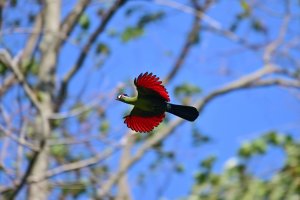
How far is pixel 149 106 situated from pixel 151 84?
47mm

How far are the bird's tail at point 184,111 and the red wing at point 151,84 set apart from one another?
0.10 ft

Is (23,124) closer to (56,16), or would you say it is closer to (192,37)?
(56,16)

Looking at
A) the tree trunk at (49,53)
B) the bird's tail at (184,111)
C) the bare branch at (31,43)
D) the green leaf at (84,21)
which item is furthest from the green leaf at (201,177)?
the bird's tail at (184,111)

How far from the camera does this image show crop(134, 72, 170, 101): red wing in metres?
1.51

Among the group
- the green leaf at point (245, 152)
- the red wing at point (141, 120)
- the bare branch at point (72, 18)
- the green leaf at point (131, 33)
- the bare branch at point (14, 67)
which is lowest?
the red wing at point (141, 120)

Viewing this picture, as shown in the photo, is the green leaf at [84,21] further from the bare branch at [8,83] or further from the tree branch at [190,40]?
the tree branch at [190,40]

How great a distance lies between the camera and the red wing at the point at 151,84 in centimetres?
151

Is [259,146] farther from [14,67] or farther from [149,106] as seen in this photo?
[149,106]

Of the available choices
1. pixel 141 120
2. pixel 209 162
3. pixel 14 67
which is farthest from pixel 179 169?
pixel 141 120

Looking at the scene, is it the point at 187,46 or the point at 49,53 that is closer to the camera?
the point at 49,53

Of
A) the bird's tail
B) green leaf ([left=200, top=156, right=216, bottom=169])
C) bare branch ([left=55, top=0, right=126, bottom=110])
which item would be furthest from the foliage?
the bird's tail

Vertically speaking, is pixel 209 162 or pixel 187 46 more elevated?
pixel 187 46

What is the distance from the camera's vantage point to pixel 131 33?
10.7m

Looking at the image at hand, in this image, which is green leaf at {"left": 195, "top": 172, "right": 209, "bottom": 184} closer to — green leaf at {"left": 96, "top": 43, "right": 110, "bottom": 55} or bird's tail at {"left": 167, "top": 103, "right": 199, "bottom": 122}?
green leaf at {"left": 96, "top": 43, "right": 110, "bottom": 55}
